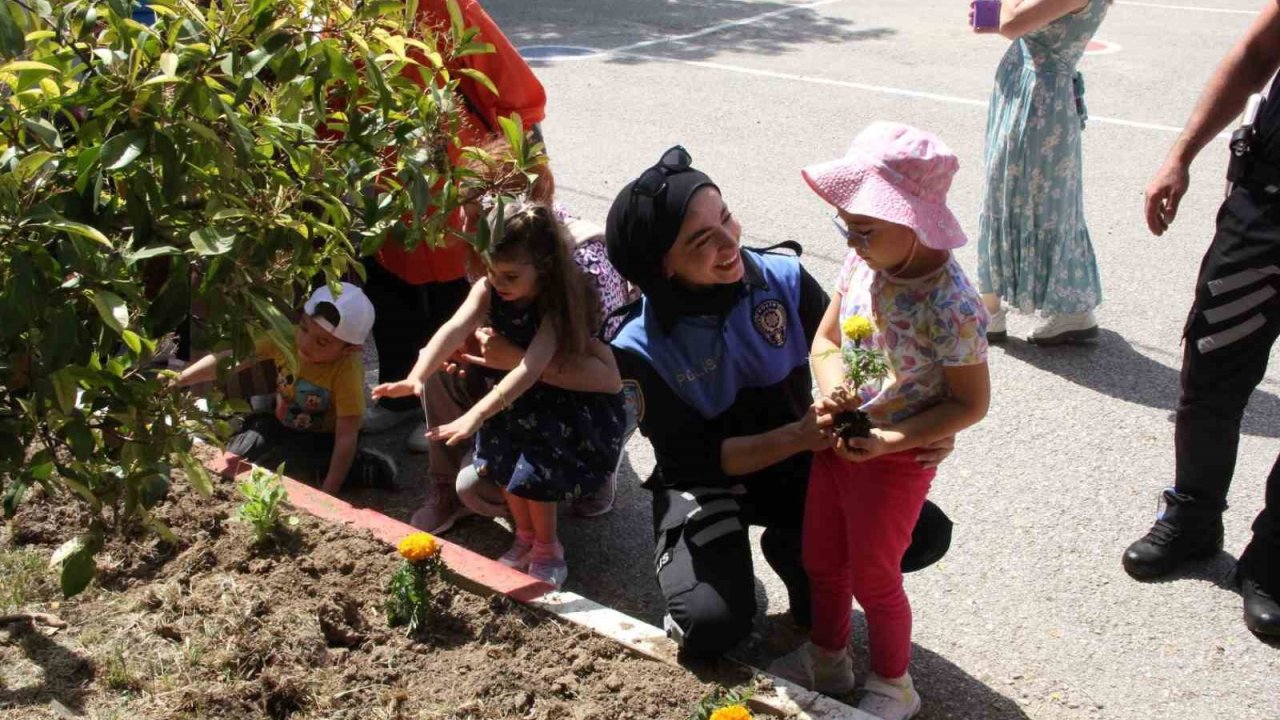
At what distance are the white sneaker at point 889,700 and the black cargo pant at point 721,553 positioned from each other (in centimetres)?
31

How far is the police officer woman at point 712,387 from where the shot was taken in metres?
3.07

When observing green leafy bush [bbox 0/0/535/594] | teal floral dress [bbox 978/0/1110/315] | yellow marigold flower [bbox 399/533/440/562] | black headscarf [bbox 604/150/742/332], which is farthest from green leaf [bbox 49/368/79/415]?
teal floral dress [bbox 978/0/1110/315]

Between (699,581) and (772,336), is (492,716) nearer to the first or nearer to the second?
(699,581)

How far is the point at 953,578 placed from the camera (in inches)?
145

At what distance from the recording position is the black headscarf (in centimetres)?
307

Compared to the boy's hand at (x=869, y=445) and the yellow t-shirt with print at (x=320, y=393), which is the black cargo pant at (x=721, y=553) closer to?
the boy's hand at (x=869, y=445)

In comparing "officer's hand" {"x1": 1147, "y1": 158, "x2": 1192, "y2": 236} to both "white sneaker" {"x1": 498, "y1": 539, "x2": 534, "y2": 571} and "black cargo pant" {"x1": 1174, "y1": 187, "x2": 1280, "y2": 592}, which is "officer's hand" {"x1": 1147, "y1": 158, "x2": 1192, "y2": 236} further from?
"white sneaker" {"x1": 498, "y1": 539, "x2": 534, "y2": 571}

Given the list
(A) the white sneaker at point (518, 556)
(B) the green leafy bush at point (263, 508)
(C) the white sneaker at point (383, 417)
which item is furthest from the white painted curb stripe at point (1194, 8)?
(B) the green leafy bush at point (263, 508)

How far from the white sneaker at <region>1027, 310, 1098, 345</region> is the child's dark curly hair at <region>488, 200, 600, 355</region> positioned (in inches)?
91.2

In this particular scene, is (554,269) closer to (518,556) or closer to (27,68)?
(518,556)

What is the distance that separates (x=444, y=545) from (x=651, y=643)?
72cm

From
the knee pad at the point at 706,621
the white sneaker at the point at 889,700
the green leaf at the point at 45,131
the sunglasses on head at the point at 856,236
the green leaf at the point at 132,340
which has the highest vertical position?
the green leaf at the point at 45,131

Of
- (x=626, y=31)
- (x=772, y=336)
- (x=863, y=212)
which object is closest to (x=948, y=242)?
(x=863, y=212)

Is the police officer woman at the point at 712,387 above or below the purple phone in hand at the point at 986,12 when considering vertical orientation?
below
